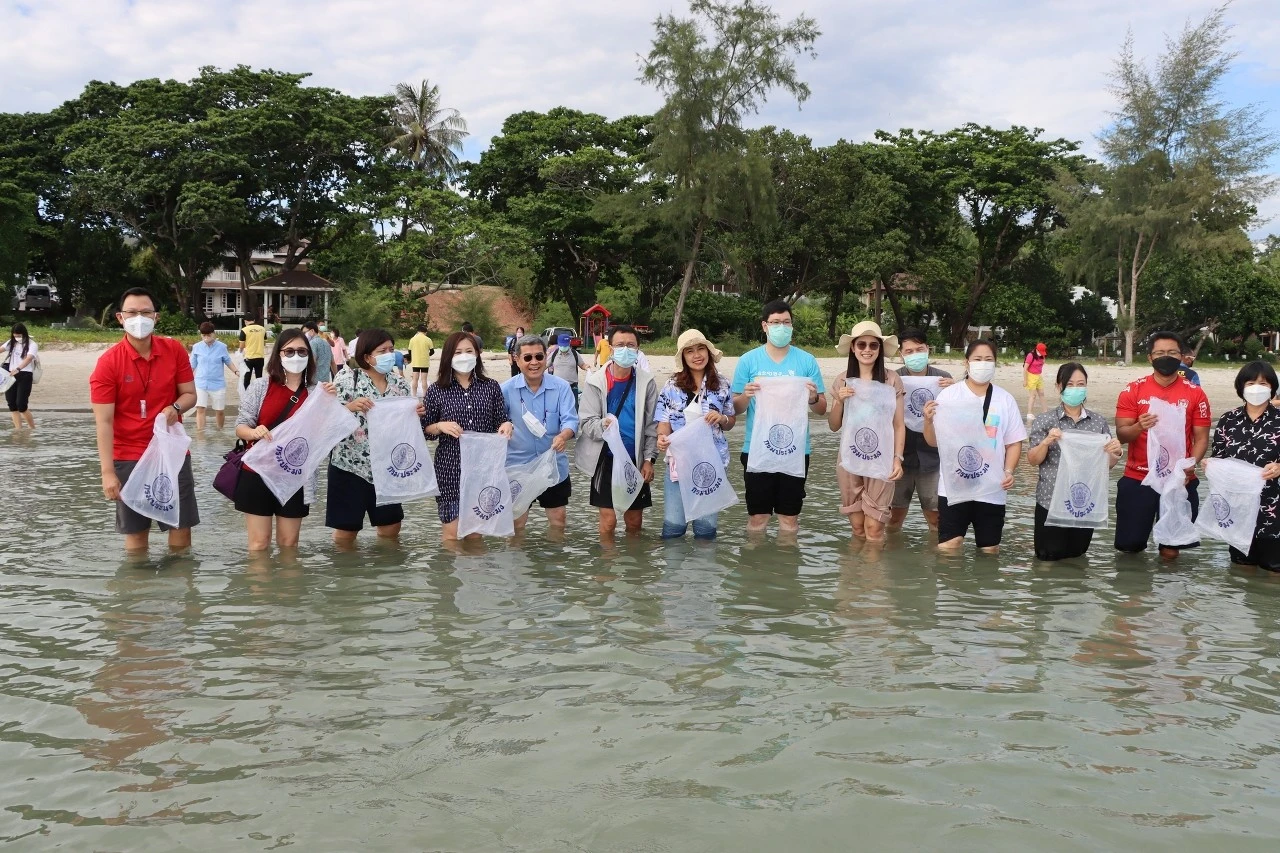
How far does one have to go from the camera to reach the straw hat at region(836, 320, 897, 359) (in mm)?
7266

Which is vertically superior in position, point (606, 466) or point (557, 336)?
point (557, 336)

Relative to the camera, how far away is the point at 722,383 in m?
7.48

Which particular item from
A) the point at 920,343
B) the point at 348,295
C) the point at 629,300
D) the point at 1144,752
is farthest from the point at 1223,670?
the point at 629,300

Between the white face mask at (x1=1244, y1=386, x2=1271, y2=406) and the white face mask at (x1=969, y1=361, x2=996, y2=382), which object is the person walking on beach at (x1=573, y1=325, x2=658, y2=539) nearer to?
the white face mask at (x1=969, y1=361, x2=996, y2=382)

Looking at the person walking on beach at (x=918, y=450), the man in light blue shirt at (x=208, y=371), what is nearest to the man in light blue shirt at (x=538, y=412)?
the person walking on beach at (x=918, y=450)

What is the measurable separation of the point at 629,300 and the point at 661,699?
46.0 meters

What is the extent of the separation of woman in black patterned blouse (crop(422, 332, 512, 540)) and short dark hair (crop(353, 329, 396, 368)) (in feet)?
1.36

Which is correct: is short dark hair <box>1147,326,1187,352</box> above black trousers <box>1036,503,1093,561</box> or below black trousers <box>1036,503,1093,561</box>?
above

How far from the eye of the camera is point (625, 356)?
7.22m

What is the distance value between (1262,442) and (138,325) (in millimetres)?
7236

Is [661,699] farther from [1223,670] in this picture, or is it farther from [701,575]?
[1223,670]

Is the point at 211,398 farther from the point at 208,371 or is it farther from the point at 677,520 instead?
the point at 677,520

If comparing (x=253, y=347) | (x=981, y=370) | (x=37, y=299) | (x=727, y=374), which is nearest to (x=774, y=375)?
(x=981, y=370)

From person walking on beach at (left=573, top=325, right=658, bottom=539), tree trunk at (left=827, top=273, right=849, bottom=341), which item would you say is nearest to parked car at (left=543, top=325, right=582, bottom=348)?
person walking on beach at (left=573, top=325, right=658, bottom=539)
